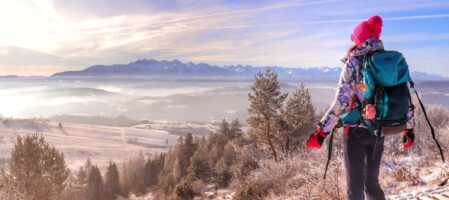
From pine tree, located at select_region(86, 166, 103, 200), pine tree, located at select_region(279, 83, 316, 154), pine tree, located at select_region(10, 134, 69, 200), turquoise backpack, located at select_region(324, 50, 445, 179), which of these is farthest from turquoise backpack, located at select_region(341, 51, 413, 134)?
pine tree, located at select_region(86, 166, 103, 200)

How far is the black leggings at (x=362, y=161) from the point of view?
4363mm

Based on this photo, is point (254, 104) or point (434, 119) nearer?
point (254, 104)

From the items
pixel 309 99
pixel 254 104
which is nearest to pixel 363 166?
pixel 254 104

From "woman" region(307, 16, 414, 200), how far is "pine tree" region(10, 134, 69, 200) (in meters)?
35.2

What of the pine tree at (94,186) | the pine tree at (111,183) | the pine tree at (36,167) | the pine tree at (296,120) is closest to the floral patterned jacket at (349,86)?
the pine tree at (296,120)

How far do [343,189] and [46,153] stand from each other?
119ft

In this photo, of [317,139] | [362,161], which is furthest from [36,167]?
[362,161]

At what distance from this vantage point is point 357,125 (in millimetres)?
4258

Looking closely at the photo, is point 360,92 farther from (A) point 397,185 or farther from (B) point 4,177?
(B) point 4,177

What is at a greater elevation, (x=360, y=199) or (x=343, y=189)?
(x=360, y=199)

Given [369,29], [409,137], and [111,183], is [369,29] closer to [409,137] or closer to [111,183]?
[409,137]

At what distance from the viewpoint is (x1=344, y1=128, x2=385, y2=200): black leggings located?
436 cm

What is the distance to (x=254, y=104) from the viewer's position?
3438 cm

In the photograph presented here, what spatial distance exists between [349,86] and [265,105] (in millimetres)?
30219
